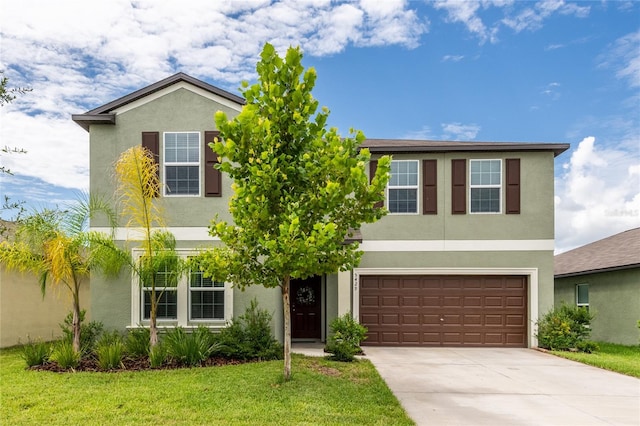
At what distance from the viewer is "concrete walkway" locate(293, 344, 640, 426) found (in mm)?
6621

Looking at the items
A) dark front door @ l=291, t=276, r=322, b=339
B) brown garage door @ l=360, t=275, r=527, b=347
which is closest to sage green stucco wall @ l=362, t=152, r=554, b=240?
brown garage door @ l=360, t=275, r=527, b=347

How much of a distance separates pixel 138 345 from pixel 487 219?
10.1 meters

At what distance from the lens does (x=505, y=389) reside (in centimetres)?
819

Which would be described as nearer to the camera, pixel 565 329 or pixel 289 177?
pixel 289 177

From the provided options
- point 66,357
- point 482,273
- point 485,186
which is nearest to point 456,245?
point 482,273

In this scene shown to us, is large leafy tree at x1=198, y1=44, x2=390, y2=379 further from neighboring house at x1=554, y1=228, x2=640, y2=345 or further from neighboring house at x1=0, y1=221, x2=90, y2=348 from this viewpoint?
neighboring house at x1=554, y1=228, x2=640, y2=345

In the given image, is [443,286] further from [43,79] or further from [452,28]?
[43,79]

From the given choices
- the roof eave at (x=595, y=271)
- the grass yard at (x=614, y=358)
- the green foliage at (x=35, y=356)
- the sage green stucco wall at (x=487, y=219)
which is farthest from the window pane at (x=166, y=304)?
the roof eave at (x=595, y=271)

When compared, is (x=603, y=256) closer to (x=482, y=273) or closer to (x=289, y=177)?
(x=482, y=273)

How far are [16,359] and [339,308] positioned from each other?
837 centimetres

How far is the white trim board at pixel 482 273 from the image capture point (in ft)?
43.2

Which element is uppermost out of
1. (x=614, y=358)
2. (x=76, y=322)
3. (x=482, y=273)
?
(x=482, y=273)

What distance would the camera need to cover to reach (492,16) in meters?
11.0

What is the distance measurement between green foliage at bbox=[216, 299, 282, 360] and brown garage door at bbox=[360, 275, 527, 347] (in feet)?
12.6
